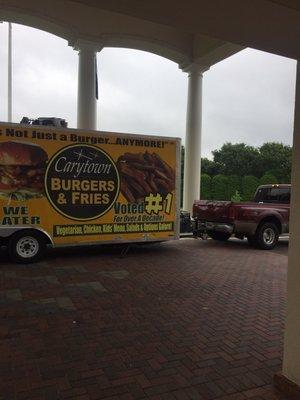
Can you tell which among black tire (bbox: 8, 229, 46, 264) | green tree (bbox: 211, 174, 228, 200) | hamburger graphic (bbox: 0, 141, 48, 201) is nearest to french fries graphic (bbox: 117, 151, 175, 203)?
hamburger graphic (bbox: 0, 141, 48, 201)

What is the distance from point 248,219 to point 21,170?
639 centimetres

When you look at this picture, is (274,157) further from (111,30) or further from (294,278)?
(294,278)

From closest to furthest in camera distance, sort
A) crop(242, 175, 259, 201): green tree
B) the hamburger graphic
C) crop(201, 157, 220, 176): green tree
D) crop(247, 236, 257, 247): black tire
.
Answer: the hamburger graphic → crop(247, 236, 257, 247): black tire → crop(242, 175, 259, 201): green tree → crop(201, 157, 220, 176): green tree

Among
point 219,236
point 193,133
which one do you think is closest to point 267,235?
point 219,236

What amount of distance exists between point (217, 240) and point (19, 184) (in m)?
6.87

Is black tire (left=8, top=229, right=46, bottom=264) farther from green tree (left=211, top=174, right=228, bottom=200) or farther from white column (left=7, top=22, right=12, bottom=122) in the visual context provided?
green tree (left=211, top=174, right=228, bottom=200)

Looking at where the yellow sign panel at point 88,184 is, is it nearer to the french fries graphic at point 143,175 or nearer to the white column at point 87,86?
the french fries graphic at point 143,175

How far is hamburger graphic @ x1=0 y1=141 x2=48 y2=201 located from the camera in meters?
8.34

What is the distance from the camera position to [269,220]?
1180cm

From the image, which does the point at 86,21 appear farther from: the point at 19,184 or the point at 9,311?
the point at 9,311

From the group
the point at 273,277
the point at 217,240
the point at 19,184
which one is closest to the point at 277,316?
the point at 273,277

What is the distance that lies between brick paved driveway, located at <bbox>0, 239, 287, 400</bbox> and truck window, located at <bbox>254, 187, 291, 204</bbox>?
4.15 metres

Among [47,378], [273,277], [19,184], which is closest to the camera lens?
[47,378]

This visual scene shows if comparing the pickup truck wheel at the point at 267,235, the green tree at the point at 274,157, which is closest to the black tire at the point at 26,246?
the pickup truck wheel at the point at 267,235
